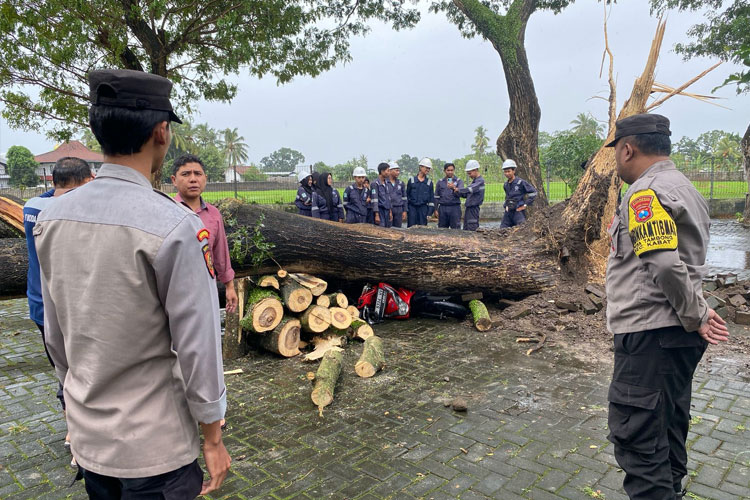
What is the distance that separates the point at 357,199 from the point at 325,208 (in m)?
0.84

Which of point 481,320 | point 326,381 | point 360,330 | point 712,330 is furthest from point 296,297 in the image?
point 712,330

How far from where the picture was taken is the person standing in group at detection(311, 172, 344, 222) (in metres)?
11.5

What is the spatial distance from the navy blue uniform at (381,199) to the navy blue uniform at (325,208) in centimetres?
78

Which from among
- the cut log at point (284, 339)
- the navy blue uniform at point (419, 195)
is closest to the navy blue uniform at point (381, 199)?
the navy blue uniform at point (419, 195)

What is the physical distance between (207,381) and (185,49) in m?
12.1

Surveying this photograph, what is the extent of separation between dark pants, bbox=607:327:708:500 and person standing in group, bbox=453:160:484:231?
30.0 ft

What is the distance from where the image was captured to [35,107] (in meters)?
11.5

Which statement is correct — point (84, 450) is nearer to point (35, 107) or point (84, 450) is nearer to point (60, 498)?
point (60, 498)

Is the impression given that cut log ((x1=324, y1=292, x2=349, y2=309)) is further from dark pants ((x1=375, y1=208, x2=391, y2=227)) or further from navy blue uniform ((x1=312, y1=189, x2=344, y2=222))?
dark pants ((x1=375, y1=208, x2=391, y2=227))

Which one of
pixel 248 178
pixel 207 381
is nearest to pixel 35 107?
pixel 248 178

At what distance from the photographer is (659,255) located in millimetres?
2307

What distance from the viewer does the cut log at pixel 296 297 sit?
5.83 meters

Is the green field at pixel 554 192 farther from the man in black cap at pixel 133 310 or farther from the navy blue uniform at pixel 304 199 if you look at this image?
the man in black cap at pixel 133 310

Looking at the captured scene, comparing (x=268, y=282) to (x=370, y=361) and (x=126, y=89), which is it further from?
(x=126, y=89)
